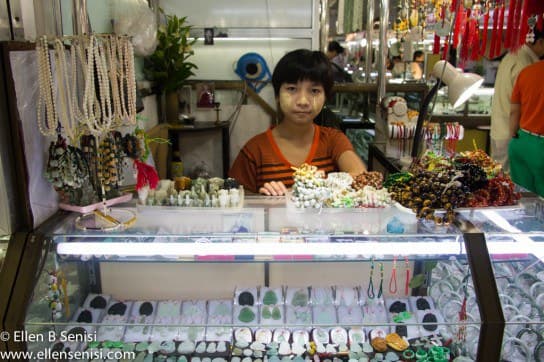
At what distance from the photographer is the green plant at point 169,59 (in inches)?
192

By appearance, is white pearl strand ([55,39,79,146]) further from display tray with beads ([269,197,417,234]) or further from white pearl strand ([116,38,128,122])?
display tray with beads ([269,197,417,234])

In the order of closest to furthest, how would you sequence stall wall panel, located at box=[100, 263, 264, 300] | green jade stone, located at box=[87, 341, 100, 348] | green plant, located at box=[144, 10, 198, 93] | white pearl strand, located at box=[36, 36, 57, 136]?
1. white pearl strand, located at box=[36, 36, 57, 136]
2. green jade stone, located at box=[87, 341, 100, 348]
3. stall wall panel, located at box=[100, 263, 264, 300]
4. green plant, located at box=[144, 10, 198, 93]

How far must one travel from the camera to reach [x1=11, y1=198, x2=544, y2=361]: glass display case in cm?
161

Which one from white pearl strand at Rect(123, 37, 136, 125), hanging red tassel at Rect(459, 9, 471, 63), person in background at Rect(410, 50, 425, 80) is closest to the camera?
white pearl strand at Rect(123, 37, 136, 125)

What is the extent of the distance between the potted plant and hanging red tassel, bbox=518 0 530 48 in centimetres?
310

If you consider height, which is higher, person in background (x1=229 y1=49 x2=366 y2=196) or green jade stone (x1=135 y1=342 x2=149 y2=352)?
person in background (x1=229 y1=49 x2=366 y2=196)

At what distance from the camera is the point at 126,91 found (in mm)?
1622

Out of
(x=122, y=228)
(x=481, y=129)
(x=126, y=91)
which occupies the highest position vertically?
(x=126, y=91)

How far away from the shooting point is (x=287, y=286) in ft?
6.73

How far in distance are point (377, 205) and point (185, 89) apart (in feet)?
13.5

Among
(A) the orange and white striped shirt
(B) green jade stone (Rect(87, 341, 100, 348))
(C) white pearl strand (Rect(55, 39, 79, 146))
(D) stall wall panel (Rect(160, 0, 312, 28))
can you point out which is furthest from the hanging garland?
(B) green jade stone (Rect(87, 341, 100, 348))

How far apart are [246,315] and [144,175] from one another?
0.70 metres

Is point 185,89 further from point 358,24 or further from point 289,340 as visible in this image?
point 289,340

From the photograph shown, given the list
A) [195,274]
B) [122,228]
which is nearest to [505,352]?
[195,274]
